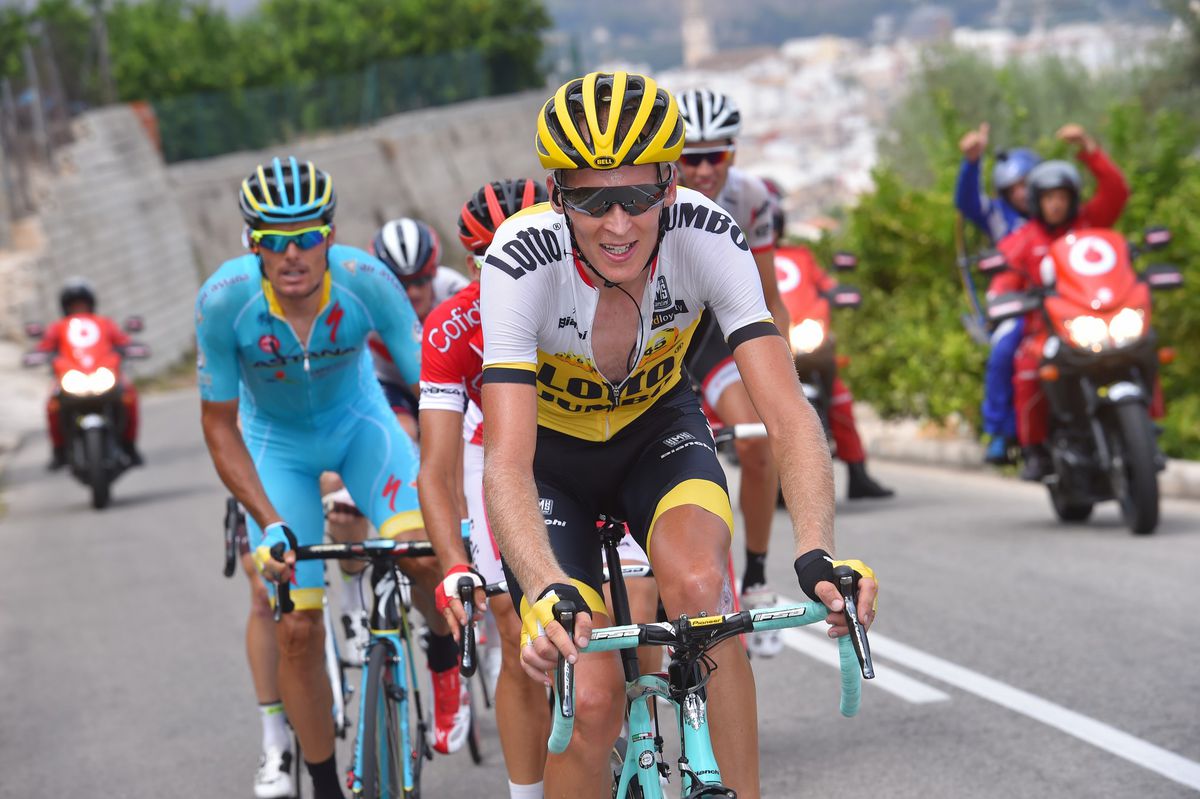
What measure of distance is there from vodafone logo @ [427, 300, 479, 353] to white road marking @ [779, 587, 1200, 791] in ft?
4.03

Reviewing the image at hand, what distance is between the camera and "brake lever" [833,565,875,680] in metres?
3.67

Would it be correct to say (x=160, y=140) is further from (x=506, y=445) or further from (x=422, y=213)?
(x=506, y=445)

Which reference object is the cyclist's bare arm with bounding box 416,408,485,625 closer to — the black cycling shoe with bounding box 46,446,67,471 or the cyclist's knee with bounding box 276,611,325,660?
the cyclist's knee with bounding box 276,611,325,660

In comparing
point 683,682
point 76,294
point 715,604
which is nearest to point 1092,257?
point 715,604

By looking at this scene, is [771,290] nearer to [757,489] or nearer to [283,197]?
[757,489]

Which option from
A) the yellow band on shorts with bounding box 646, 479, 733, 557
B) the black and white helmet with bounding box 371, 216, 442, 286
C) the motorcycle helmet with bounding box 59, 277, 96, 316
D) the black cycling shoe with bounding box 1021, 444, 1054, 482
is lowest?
the black cycling shoe with bounding box 1021, 444, 1054, 482

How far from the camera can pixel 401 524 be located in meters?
6.51

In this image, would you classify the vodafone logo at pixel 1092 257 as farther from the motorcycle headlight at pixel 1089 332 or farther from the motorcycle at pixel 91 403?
the motorcycle at pixel 91 403

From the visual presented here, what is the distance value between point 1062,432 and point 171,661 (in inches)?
208

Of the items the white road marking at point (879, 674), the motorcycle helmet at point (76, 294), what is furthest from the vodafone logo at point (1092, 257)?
the motorcycle helmet at point (76, 294)

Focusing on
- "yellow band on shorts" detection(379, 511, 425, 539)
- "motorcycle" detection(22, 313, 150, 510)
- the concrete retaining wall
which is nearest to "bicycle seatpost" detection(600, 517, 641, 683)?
"yellow band on shorts" detection(379, 511, 425, 539)

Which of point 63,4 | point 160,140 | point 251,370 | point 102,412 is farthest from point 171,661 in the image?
point 63,4

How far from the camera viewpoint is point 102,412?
18.5 meters

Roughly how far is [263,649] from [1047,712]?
297 cm
